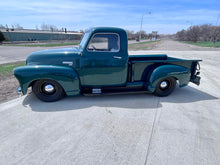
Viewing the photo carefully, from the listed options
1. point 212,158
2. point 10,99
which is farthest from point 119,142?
point 10,99

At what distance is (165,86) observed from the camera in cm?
378

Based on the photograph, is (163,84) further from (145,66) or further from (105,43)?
(105,43)

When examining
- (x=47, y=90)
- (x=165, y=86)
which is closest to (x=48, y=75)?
(x=47, y=90)

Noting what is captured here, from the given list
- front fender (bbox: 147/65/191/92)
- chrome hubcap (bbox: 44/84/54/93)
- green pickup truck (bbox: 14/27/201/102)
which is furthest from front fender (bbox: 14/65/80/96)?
front fender (bbox: 147/65/191/92)

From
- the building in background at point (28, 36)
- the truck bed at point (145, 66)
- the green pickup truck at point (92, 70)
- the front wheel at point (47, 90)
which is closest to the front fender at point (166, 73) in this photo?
the green pickup truck at point (92, 70)

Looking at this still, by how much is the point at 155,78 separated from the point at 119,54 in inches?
44.8

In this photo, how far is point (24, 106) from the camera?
124 inches

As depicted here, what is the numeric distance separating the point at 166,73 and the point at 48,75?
2957 mm

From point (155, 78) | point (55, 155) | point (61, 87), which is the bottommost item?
point (55, 155)

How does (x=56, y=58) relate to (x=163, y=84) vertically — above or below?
above

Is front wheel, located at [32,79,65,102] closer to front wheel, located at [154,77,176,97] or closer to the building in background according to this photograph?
front wheel, located at [154,77,176,97]

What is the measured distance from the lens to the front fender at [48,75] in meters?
2.94

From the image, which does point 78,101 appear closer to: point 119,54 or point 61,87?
point 61,87

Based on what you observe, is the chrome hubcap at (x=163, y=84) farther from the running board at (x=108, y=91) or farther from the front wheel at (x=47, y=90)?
the front wheel at (x=47, y=90)
